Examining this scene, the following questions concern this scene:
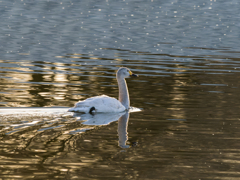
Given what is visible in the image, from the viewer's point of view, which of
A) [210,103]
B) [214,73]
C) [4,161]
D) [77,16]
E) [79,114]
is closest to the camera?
[4,161]

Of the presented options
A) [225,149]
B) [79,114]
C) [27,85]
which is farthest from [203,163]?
[27,85]

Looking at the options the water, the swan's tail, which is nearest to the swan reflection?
the water

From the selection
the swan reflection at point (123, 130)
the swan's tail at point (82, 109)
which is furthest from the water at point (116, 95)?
the swan's tail at point (82, 109)

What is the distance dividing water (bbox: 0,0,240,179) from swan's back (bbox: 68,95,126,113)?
0.96 ft

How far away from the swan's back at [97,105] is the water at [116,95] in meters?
0.29

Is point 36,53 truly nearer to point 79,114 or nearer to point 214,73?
point 214,73

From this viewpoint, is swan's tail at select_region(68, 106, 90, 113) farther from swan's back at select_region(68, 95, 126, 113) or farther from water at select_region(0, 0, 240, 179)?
water at select_region(0, 0, 240, 179)

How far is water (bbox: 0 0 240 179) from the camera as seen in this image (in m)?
9.47

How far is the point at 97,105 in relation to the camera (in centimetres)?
1431

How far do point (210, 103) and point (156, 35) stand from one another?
2663 centimetres

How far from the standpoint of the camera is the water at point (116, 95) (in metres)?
→ 9.47

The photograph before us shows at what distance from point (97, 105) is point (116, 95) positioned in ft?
12.8

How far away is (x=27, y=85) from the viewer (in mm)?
19203

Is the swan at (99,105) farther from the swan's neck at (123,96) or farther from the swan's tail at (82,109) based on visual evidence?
the swan's neck at (123,96)
